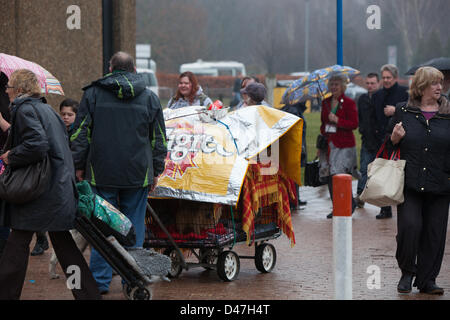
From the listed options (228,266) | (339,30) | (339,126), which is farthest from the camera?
(339,30)

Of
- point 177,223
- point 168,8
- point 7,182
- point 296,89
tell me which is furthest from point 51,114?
point 168,8

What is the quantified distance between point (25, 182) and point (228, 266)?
91.8 inches

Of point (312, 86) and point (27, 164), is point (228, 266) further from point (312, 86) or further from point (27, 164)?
point (312, 86)

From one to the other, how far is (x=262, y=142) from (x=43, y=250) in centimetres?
290

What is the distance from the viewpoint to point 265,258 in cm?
806

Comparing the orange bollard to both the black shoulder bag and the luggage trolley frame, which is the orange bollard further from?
the black shoulder bag

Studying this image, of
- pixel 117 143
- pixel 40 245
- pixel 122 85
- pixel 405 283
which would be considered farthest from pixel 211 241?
pixel 40 245

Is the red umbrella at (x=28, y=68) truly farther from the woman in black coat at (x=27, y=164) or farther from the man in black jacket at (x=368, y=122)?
the man in black jacket at (x=368, y=122)

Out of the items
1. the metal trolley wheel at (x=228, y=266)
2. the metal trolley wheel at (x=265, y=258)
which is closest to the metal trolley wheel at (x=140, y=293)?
the metal trolley wheel at (x=228, y=266)

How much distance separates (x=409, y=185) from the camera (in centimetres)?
701

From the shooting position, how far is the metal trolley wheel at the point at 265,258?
7984 mm

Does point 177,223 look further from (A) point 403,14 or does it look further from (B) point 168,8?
(B) point 168,8

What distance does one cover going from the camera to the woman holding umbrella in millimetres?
11570

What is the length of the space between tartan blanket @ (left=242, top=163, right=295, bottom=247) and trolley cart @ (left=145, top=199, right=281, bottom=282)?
0.46ft
